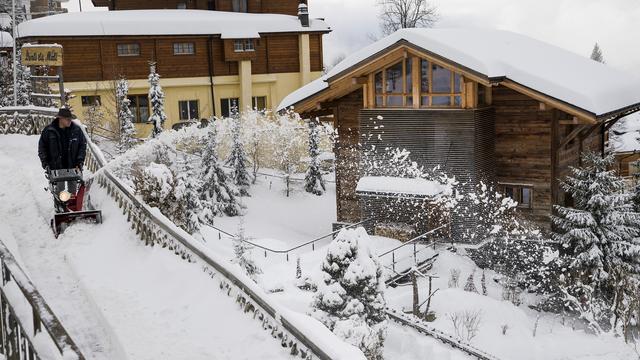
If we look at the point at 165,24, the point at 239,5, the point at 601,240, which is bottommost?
the point at 601,240

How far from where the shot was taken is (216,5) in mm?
44969

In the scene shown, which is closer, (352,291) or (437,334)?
(352,291)

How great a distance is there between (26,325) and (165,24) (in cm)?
3501

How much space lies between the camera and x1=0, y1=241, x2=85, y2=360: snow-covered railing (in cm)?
481

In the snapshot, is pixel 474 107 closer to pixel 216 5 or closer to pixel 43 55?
pixel 43 55

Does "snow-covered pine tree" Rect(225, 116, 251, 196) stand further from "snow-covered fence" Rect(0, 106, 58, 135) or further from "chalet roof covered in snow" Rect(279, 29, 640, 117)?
"snow-covered fence" Rect(0, 106, 58, 135)

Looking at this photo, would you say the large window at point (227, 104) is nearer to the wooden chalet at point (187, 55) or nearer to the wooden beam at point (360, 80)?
the wooden chalet at point (187, 55)

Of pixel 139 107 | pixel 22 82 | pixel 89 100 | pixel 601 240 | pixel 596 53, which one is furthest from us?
pixel 596 53

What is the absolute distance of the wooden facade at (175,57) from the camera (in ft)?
120

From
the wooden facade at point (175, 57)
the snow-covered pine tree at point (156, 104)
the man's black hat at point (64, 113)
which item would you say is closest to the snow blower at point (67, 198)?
the man's black hat at point (64, 113)

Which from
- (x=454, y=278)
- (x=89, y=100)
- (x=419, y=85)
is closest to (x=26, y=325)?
(x=454, y=278)

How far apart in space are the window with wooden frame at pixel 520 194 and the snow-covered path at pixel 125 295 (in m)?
13.6

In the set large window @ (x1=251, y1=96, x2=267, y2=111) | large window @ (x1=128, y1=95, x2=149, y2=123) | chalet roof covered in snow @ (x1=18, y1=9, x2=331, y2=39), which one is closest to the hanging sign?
chalet roof covered in snow @ (x1=18, y1=9, x2=331, y2=39)

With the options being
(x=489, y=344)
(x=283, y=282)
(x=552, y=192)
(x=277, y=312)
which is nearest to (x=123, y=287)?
(x=277, y=312)
